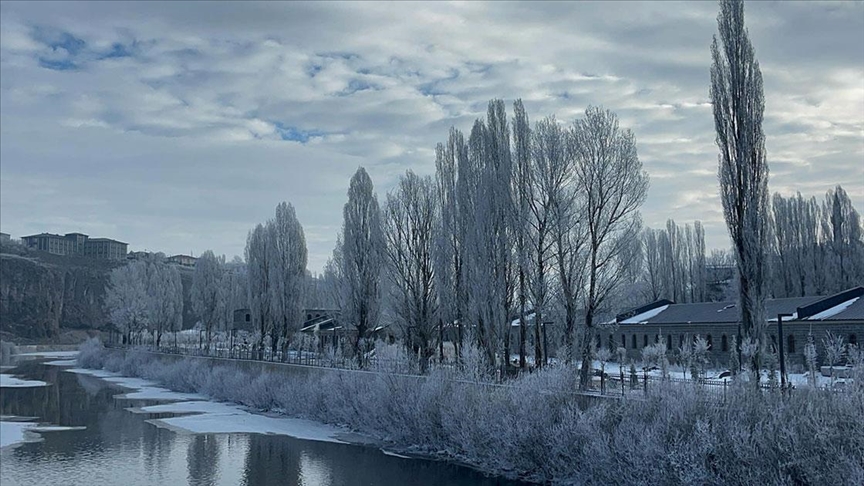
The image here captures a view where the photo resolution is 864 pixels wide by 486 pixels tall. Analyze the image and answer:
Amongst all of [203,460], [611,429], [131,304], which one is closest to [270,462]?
[203,460]

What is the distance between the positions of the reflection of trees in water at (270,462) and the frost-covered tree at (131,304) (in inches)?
1988

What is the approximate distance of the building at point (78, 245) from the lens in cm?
16950

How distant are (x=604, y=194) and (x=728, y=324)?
58.8 feet

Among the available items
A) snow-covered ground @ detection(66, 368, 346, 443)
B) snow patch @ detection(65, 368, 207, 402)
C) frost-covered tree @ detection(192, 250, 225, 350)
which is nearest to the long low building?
snow-covered ground @ detection(66, 368, 346, 443)

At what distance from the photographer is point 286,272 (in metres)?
48.7

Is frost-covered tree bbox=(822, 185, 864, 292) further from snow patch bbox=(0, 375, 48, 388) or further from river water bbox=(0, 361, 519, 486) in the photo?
snow patch bbox=(0, 375, 48, 388)

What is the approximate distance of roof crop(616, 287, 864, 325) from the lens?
107ft

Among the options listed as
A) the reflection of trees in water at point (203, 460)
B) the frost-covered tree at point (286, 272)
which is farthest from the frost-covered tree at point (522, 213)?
the frost-covered tree at point (286, 272)

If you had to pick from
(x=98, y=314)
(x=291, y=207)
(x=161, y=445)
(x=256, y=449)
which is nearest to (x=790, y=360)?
(x=256, y=449)

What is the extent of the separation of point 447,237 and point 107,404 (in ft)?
66.2

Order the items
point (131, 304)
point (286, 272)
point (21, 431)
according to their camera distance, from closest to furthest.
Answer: point (21, 431)
point (286, 272)
point (131, 304)

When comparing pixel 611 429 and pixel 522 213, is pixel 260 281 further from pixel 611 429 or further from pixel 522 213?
pixel 611 429

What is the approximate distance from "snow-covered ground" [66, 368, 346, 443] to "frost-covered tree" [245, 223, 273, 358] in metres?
10.1

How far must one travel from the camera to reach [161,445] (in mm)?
23812
